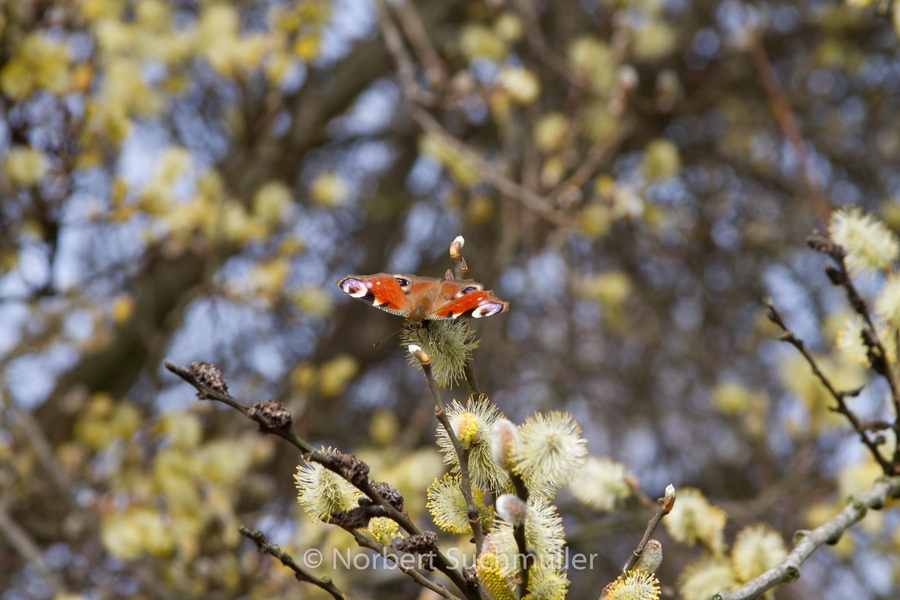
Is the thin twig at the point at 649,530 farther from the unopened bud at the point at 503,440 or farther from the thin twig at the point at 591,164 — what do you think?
the thin twig at the point at 591,164

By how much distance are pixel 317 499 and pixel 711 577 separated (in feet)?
3.27

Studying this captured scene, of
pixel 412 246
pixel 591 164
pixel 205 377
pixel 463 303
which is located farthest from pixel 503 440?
pixel 412 246

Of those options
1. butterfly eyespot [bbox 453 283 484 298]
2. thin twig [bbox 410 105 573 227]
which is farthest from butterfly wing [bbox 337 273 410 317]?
thin twig [bbox 410 105 573 227]

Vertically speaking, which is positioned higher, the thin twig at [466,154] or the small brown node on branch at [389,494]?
the thin twig at [466,154]

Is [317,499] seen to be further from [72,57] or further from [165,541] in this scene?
[72,57]

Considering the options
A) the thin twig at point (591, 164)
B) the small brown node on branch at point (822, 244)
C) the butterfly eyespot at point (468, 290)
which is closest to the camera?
the butterfly eyespot at point (468, 290)

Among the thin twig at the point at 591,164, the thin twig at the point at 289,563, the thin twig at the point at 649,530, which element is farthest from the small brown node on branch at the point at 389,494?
the thin twig at the point at 591,164

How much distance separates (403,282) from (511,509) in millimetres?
564

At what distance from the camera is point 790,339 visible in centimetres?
176

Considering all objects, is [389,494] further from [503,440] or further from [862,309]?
[862,309]

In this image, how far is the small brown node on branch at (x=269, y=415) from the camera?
1196mm

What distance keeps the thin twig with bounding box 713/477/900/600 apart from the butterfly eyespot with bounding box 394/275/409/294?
2.52 feet

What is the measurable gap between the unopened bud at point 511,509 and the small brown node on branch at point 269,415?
13.3 inches

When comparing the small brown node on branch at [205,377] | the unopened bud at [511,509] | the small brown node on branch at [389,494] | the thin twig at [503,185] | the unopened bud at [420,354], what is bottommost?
the unopened bud at [511,509]
